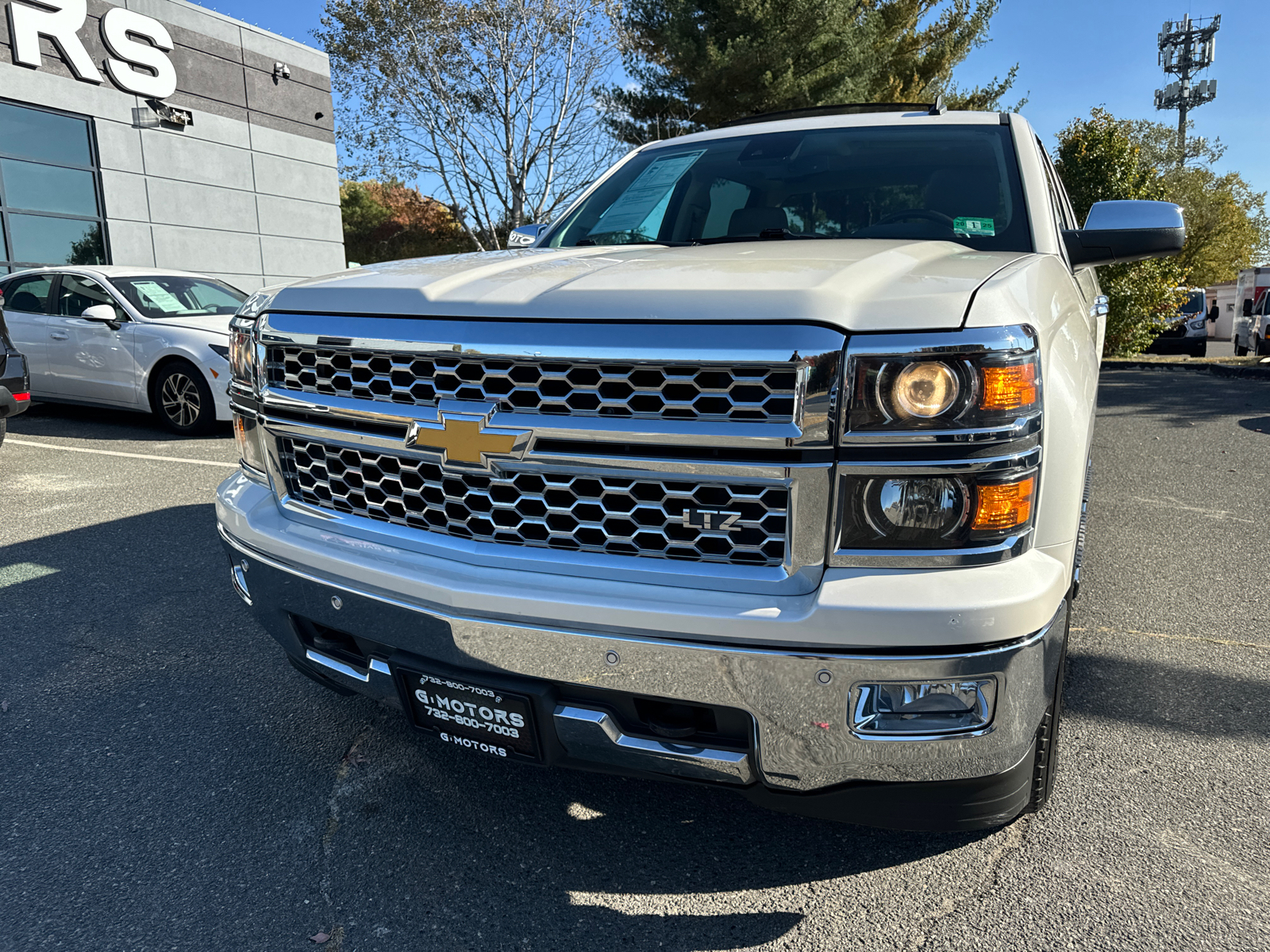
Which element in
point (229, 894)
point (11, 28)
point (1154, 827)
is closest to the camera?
point (229, 894)

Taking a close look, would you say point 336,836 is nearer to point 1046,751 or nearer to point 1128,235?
point 1046,751

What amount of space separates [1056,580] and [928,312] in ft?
1.74

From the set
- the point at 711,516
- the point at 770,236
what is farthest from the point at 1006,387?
the point at 770,236

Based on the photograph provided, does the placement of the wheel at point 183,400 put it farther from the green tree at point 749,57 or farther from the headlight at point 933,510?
the green tree at point 749,57

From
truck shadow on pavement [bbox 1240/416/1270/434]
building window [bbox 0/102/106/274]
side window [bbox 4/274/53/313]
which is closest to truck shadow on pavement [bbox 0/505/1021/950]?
side window [bbox 4/274/53/313]

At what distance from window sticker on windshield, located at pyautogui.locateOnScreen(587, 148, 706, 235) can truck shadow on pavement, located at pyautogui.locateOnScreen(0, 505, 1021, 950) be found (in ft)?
6.20

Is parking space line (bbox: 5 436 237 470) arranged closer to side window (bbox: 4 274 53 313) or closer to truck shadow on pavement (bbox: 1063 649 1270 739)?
side window (bbox: 4 274 53 313)

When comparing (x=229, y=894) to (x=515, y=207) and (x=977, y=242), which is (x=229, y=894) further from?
(x=515, y=207)

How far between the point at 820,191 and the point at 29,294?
830 centimetres

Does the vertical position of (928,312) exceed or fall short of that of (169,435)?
it exceeds it

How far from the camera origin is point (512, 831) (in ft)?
7.00

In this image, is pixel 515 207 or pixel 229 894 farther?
pixel 515 207

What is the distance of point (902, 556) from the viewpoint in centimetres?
152

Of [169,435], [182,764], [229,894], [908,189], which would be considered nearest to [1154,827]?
[908,189]
